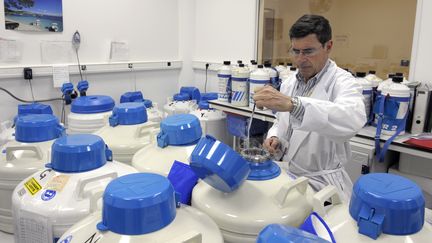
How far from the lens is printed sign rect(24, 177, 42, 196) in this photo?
3.04 ft

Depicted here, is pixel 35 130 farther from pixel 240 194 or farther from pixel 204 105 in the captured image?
pixel 204 105

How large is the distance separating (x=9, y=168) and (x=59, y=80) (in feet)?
6.26

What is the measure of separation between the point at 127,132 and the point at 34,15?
1.88 m

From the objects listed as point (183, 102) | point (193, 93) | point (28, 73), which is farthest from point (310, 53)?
point (28, 73)

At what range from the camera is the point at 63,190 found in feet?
2.97

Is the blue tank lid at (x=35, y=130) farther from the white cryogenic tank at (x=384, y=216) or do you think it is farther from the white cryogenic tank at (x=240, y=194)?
the white cryogenic tank at (x=384, y=216)

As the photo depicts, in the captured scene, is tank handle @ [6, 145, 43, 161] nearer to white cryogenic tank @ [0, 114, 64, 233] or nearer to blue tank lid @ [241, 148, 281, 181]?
white cryogenic tank @ [0, 114, 64, 233]

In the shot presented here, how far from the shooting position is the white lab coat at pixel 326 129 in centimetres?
118

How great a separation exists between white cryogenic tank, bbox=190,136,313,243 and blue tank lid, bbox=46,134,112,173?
0.32m

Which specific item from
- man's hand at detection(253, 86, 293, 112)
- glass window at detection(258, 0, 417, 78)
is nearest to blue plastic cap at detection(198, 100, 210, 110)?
glass window at detection(258, 0, 417, 78)

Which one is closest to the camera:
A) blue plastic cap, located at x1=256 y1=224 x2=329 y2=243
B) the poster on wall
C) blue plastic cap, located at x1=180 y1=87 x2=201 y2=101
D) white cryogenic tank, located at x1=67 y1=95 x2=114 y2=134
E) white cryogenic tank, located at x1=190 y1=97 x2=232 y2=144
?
blue plastic cap, located at x1=256 y1=224 x2=329 y2=243

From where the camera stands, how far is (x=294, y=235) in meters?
0.51

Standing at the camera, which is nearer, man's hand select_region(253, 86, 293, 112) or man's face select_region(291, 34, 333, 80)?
man's hand select_region(253, 86, 293, 112)

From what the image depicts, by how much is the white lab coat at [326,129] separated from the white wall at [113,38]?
2.09m
